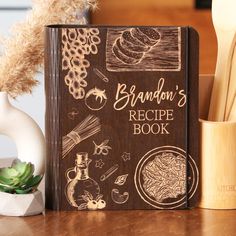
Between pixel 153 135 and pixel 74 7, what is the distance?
0.21 metres

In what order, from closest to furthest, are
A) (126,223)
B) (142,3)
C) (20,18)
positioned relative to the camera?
(126,223) → (20,18) → (142,3)

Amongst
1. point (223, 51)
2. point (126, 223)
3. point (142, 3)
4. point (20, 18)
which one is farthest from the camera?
point (142, 3)

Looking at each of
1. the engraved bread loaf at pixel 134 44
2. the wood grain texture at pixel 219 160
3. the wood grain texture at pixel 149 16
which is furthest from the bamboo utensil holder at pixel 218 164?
the wood grain texture at pixel 149 16

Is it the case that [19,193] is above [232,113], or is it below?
below

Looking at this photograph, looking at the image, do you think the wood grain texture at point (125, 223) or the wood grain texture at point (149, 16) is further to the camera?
the wood grain texture at point (149, 16)

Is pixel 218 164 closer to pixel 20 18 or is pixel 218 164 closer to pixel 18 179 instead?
pixel 18 179

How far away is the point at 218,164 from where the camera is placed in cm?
111

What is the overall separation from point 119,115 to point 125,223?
5.9 inches

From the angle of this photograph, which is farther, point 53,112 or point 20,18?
point 20,18

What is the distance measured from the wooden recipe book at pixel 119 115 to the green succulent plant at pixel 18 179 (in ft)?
0.11

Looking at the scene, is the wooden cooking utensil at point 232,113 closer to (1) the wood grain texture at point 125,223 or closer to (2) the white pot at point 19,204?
(1) the wood grain texture at point 125,223

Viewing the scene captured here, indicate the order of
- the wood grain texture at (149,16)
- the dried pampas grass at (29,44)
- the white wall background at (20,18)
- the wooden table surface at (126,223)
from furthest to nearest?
the wood grain texture at (149,16)
the white wall background at (20,18)
the dried pampas grass at (29,44)
the wooden table surface at (126,223)

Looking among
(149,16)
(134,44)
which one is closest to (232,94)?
(134,44)

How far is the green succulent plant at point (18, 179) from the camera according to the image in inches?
42.4
